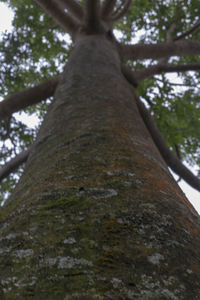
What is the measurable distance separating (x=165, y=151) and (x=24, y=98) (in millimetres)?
2357

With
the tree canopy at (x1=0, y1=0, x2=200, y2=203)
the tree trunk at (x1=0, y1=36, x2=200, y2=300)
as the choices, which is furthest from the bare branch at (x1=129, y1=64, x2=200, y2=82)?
the tree trunk at (x1=0, y1=36, x2=200, y2=300)

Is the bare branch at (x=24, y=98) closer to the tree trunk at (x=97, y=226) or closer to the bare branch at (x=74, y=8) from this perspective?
the bare branch at (x=74, y=8)

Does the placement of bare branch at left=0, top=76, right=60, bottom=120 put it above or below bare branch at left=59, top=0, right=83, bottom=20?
below

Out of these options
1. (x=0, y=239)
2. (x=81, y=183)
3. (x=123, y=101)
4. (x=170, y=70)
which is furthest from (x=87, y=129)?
(x=170, y=70)

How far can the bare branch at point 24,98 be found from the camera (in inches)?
163

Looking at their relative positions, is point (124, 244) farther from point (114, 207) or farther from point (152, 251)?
point (114, 207)

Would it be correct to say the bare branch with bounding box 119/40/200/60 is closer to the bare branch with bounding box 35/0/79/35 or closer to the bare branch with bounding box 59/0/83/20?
the bare branch with bounding box 35/0/79/35

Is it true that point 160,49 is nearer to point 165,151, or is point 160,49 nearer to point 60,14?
point 60,14

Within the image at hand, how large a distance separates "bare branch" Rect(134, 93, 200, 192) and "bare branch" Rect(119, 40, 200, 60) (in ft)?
6.52

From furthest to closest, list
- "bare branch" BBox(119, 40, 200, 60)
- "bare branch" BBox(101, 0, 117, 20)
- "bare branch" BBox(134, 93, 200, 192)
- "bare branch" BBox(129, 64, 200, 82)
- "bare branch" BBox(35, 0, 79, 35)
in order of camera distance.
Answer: "bare branch" BBox(101, 0, 117, 20) → "bare branch" BBox(119, 40, 200, 60) → "bare branch" BBox(129, 64, 200, 82) → "bare branch" BBox(35, 0, 79, 35) → "bare branch" BBox(134, 93, 200, 192)

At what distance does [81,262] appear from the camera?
78 cm

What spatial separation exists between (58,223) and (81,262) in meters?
0.22

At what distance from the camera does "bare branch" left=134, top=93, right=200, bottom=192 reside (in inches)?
Result: 153

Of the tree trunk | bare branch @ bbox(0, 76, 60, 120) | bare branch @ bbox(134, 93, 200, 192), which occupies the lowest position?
the tree trunk
